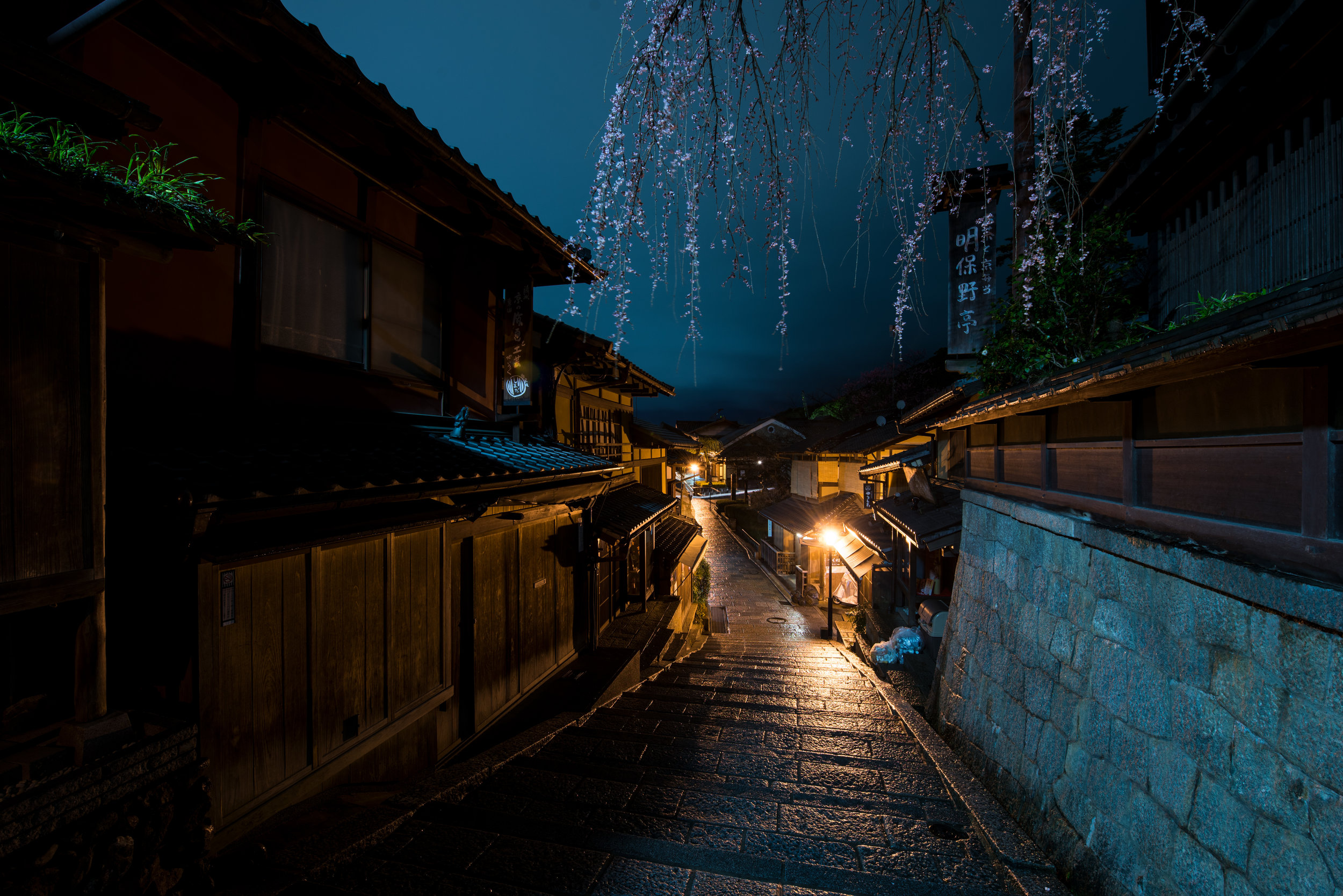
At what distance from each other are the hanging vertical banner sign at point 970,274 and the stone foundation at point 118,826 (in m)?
12.8

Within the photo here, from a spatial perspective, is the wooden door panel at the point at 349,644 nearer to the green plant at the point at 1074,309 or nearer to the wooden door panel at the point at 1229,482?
the wooden door panel at the point at 1229,482

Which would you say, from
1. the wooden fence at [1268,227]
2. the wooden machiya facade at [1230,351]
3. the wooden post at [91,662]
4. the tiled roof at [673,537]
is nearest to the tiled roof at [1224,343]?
the wooden machiya facade at [1230,351]

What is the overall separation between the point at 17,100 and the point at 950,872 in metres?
8.19

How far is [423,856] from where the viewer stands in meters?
3.99

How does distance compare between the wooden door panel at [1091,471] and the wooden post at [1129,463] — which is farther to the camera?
the wooden door panel at [1091,471]

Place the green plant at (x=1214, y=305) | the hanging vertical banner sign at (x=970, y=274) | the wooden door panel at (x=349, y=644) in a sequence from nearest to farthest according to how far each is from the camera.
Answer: the wooden door panel at (x=349, y=644), the green plant at (x=1214, y=305), the hanging vertical banner sign at (x=970, y=274)

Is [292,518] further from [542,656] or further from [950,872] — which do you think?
[950,872]

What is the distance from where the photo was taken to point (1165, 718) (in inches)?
164

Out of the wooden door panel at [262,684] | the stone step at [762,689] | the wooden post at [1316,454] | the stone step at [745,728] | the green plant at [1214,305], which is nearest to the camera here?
the wooden post at [1316,454]

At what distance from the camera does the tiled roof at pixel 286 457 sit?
10.7 ft

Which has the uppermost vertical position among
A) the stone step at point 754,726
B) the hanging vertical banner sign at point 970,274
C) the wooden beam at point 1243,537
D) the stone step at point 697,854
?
the hanging vertical banner sign at point 970,274

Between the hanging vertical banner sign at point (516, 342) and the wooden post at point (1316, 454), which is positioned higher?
the hanging vertical banner sign at point (516, 342)

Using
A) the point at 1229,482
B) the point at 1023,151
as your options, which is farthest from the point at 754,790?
the point at 1023,151

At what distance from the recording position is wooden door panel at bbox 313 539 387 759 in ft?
15.3
